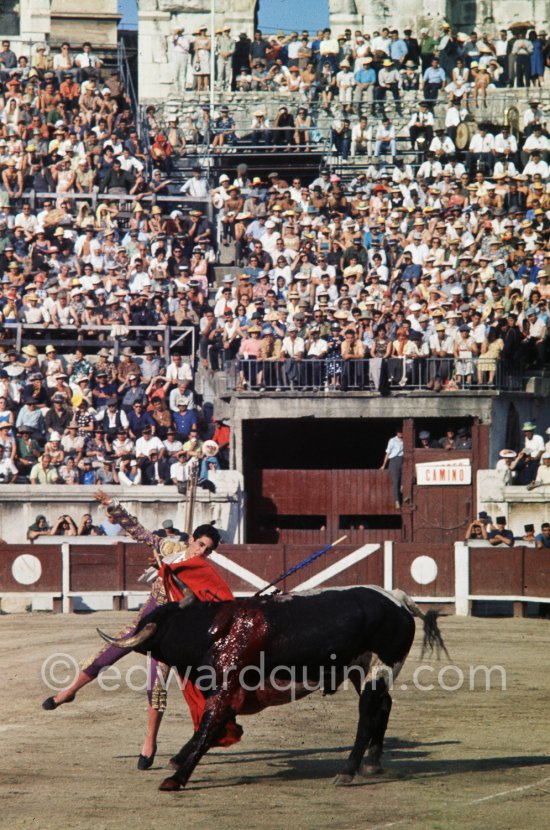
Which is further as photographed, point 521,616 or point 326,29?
point 326,29

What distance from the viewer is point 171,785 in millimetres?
9578

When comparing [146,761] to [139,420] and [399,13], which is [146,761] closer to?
[139,420]

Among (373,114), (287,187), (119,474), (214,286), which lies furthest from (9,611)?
(373,114)

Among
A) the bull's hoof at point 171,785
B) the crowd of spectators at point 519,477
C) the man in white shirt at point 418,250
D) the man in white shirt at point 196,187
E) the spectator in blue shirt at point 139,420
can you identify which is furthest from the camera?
the man in white shirt at point 196,187

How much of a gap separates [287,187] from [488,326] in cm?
560

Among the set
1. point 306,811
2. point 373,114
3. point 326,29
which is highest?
point 326,29

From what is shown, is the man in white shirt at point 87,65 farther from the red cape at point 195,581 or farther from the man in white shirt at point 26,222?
the red cape at point 195,581

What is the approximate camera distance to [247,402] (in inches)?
931

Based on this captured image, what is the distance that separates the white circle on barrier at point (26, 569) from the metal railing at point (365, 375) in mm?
4041

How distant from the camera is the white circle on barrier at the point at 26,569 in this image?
72.0 feet

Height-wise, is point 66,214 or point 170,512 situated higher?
point 66,214

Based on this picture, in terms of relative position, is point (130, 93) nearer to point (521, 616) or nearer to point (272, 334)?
point (272, 334)

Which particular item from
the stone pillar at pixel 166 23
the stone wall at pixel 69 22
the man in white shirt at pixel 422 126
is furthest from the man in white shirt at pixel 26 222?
the stone wall at pixel 69 22

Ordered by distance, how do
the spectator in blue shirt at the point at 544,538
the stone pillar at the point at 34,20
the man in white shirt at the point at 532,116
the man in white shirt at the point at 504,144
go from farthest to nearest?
the stone pillar at the point at 34,20 < the man in white shirt at the point at 532,116 < the man in white shirt at the point at 504,144 < the spectator in blue shirt at the point at 544,538
